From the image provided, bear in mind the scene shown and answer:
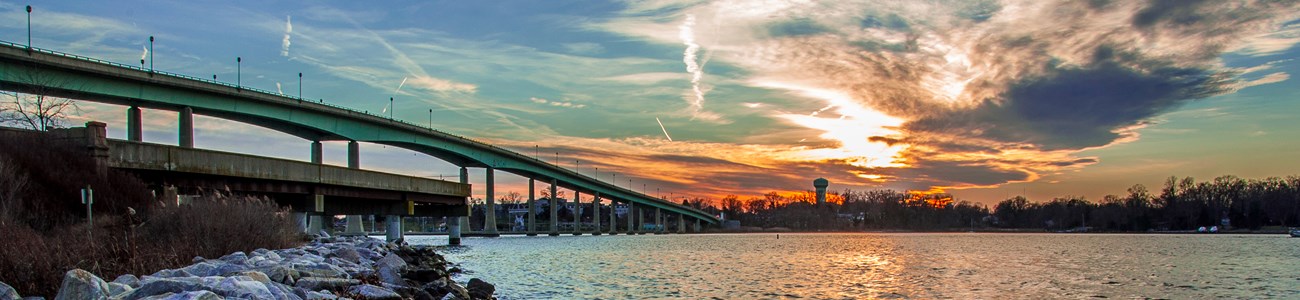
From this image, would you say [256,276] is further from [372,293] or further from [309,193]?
[309,193]

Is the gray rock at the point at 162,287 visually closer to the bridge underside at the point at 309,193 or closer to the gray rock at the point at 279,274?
the gray rock at the point at 279,274

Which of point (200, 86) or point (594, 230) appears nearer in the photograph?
point (200, 86)

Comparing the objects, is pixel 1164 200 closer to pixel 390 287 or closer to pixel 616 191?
pixel 616 191

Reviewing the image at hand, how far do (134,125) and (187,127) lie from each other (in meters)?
3.65

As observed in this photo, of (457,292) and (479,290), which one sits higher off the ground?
(457,292)

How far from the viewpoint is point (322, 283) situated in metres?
17.5

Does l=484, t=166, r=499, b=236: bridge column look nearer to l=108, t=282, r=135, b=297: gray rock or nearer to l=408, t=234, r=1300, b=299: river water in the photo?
l=408, t=234, r=1300, b=299: river water

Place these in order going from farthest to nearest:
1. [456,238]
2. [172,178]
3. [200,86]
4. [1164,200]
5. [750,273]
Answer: [1164,200] → [456,238] → [200,86] → [750,273] → [172,178]

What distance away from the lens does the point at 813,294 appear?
29.7 m

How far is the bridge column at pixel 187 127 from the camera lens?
220 ft

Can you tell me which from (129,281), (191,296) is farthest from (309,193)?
(191,296)

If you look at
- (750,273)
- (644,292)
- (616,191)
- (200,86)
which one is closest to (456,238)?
(200,86)

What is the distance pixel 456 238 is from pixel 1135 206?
16054 centimetres

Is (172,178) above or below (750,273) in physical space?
above
